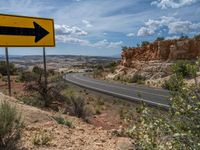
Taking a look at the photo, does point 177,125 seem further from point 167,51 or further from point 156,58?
point 156,58

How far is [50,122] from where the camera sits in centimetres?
1012

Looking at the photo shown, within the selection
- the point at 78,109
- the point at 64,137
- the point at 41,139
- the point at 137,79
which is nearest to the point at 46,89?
the point at 78,109

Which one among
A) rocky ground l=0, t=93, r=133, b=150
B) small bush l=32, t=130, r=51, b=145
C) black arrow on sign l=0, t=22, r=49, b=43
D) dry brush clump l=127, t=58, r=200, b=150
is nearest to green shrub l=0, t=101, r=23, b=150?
rocky ground l=0, t=93, r=133, b=150

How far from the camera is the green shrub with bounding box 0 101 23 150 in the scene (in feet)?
22.8

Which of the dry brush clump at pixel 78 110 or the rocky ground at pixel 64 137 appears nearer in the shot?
the rocky ground at pixel 64 137

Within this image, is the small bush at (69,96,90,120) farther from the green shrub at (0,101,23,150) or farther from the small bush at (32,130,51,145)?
the green shrub at (0,101,23,150)

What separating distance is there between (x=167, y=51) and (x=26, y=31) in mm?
43484

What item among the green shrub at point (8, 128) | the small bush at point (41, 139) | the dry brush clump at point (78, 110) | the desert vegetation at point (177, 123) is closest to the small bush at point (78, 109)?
the dry brush clump at point (78, 110)

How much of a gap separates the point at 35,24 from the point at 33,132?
6549mm

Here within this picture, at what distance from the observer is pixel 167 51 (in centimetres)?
5581

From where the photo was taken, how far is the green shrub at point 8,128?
695 cm

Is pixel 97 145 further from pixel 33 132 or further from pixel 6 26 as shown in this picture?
pixel 6 26

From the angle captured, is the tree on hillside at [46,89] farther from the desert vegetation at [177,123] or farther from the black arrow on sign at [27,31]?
the desert vegetation at [177,123]

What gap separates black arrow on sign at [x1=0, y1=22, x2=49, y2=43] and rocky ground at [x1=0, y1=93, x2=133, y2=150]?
389 centimetres
